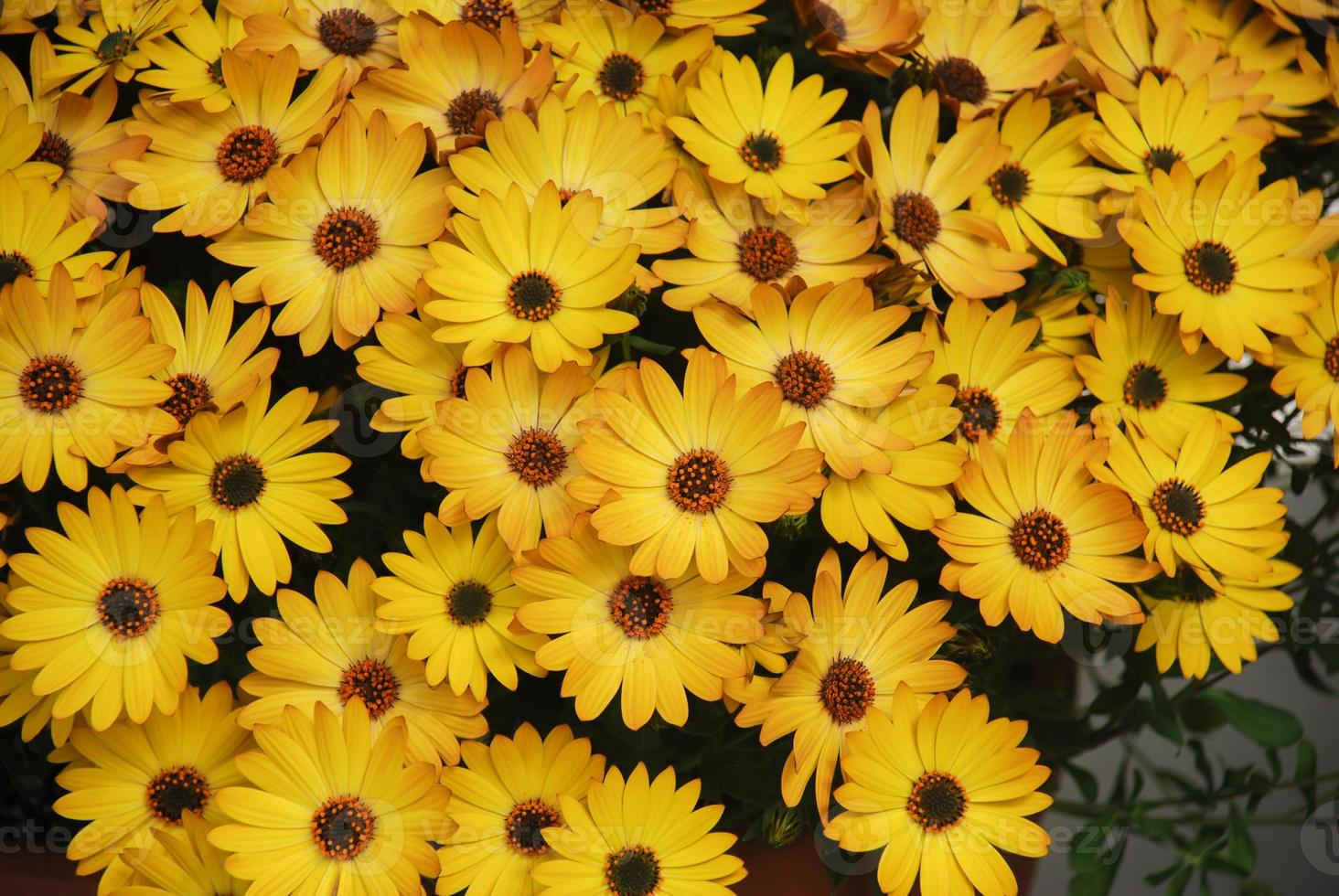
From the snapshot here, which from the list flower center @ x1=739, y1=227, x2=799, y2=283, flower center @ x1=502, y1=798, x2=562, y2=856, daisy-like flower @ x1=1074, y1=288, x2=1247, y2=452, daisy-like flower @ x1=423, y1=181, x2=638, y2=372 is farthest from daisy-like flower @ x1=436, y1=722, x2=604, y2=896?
daisy-like flower @ x1=1074, y1=288, x2=1247, y2=452

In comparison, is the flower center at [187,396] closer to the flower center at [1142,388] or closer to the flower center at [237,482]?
the flower center at [237,482]

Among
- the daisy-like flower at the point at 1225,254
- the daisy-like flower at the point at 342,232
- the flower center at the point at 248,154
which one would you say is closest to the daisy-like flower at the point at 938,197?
the daisy-like flower at the point at 1225,254

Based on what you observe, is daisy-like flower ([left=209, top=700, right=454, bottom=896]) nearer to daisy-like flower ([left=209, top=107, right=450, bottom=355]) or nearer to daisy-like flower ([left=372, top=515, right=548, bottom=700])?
daisy-like flower ([left=372, top=515, right=548, bottom=700])

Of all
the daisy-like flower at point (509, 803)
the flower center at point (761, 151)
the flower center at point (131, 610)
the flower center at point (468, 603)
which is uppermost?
the flower center at point (761, 151)

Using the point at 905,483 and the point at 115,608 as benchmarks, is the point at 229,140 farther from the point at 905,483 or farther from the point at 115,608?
the point at 905,483

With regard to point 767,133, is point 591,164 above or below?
below

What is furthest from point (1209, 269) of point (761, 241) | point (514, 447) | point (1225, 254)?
point (514, 447)
